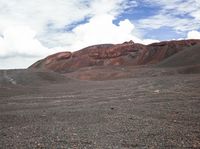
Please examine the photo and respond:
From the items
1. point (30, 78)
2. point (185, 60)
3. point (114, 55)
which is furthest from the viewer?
point (114, 55)

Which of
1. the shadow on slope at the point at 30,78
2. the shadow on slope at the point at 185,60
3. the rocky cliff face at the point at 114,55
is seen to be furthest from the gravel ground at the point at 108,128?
the rocky cliff face at the point at 114,55

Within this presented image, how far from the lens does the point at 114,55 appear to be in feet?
302

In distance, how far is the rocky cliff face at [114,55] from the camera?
8656 cm

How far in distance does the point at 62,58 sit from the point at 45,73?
158ft

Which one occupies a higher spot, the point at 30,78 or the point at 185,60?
the point at 185,60

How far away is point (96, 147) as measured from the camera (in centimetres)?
1014

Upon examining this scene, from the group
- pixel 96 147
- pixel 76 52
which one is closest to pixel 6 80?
pixel 96 147

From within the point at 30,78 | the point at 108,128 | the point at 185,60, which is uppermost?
the point at 185,60

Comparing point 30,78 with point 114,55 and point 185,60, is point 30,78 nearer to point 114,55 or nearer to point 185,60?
point 185,60

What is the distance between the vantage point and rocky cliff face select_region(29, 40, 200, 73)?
284ft

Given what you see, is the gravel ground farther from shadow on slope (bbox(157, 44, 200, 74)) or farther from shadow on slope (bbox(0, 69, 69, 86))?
shadow on slope (bbox(157, 44, 200, 74))

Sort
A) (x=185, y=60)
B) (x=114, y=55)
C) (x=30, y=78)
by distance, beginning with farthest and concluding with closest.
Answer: (x=114, y=55), (x=185, y=60), (x=30, y=78)

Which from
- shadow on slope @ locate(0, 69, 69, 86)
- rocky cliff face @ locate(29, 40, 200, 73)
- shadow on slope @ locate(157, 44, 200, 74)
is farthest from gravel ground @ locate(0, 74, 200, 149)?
rocky cliff face @ locate(29, 40, 200, 73)

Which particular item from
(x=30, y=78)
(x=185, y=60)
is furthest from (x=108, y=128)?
(x=185, y=60)
